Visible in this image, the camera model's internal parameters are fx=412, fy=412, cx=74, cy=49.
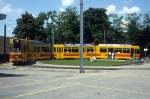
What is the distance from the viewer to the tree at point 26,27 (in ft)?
394

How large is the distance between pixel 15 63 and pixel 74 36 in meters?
65.6

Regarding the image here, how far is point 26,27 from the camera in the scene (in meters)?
119

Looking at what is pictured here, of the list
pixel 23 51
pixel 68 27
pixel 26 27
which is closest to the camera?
pixel 23 51

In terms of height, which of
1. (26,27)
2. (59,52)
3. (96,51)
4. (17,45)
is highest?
(26,27)

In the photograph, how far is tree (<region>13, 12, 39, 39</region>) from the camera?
120 m

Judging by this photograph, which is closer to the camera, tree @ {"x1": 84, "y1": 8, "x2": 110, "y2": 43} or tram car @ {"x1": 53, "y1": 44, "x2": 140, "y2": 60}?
tram car @ {"x1": 53, "y1": 44, "x2": 140, "y2": 60}

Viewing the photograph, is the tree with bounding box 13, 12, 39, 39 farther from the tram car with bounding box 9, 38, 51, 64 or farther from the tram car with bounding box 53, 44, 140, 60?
the tram car with bounding box 9, 38, 51, 64

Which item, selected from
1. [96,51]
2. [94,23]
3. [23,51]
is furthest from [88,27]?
→ [23,51]

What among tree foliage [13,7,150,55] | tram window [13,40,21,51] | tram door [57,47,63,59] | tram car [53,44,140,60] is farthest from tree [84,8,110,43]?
tram window [13,40,21,51]

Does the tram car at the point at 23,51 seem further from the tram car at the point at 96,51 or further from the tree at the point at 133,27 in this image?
the tree at the point at 133,27

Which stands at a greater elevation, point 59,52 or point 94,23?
point 94,23

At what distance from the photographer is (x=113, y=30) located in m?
133

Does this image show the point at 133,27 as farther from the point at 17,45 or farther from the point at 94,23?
the point at 17,45

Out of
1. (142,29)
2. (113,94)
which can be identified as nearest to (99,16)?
(142,29)
